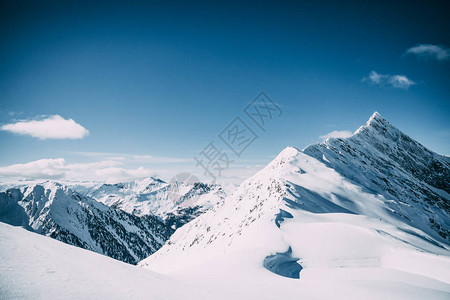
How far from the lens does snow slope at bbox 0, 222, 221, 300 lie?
5.14 meters

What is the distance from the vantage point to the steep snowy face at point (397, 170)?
6009cm

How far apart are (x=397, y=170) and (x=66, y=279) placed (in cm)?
12178

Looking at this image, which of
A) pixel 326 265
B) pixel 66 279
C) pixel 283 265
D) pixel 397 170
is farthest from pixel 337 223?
pixel 397 170

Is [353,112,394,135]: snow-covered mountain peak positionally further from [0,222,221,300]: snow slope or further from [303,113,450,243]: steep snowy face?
[0,222,221,300]: snow slope

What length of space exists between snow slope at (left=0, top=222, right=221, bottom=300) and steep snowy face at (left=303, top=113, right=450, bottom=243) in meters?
67.8

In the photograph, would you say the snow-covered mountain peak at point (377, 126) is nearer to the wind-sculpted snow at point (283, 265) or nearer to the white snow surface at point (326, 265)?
the white snow surface at point (326, 265)

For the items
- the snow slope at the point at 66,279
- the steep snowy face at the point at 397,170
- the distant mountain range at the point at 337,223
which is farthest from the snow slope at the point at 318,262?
the steep snowy face at the point at 397,170

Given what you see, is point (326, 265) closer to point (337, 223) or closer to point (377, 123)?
point (337, 223)

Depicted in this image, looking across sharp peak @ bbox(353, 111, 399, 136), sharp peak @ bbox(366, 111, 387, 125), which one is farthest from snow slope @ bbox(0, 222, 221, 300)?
sharp peak @ bbox(366, 111, 387, 125)

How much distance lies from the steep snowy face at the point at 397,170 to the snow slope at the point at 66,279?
67.8 metres

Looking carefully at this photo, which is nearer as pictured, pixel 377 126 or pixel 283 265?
pixel 283 265

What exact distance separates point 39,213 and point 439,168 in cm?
31892

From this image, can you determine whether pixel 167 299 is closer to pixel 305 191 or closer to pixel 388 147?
pixel 305 191

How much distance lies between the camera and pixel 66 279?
6008 millimetres
